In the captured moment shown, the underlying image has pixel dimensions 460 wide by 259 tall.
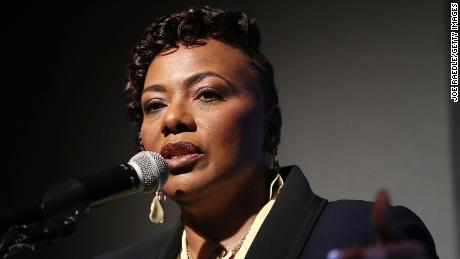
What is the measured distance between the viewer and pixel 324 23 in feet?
5.15

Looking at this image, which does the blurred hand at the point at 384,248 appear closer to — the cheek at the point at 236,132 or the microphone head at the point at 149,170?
the microphone head at the point at 149,170

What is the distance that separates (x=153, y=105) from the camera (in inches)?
46.3

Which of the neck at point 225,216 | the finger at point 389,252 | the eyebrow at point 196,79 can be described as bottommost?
the neck at point 225,216

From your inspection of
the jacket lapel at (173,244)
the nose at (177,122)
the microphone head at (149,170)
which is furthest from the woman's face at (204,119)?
the jacket lapel at (173,244)

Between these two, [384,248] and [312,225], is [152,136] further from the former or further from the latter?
[384,248]

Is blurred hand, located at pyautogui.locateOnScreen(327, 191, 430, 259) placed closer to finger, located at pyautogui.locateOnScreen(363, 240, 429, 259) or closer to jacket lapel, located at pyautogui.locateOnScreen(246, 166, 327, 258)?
finger, located at pyautogui.locateOnScreen(363, 240, 429, 259)

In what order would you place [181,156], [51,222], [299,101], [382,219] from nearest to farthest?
[382,219], [51,222], [181,156], [299,101]

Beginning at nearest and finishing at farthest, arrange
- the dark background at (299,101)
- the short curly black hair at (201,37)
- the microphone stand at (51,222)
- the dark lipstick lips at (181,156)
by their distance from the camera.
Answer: the microphone stand at (51,222)
the dark lipstick lips at (181,156)
the short curly black hair at (201,37)
the dark background at (299,101)

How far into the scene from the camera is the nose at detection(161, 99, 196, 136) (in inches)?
42.9

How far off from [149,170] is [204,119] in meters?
0.19

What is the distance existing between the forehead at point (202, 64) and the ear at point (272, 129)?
8cm

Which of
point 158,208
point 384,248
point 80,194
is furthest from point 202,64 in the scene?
point 384,248

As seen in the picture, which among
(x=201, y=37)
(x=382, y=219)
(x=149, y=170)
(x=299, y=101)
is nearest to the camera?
(x=382, y=219)

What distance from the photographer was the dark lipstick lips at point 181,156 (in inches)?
42.3
